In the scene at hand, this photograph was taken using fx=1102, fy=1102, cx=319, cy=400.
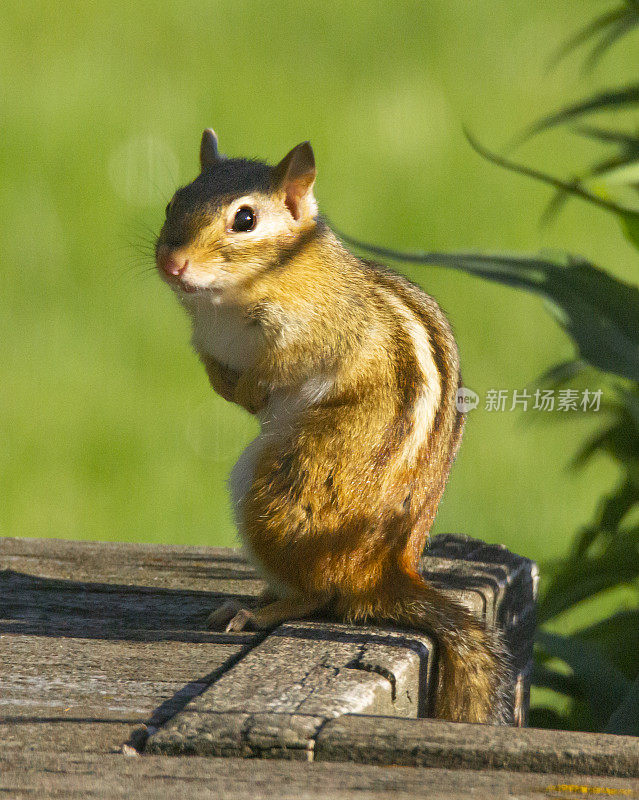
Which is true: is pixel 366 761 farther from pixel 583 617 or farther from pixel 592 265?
pixel 583 617

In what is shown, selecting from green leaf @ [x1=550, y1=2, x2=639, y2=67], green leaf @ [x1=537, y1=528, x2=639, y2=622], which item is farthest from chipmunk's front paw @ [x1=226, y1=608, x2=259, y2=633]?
green leaf @ [x1=550, y1=2, x2=639, y2=67]

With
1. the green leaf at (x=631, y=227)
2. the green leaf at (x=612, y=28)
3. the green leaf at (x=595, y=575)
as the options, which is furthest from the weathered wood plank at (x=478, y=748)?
the green leaf at (x=612, y=28)

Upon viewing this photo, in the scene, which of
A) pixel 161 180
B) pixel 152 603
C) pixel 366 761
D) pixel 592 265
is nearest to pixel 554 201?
pixel 592 265

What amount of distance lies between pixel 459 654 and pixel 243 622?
362 mm

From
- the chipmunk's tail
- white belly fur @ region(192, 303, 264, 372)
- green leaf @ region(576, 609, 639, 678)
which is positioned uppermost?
white belly fur @ region(192, 303, 264, 372)

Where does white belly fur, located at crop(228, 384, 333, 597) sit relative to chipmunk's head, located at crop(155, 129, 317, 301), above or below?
below

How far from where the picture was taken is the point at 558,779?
1.14m

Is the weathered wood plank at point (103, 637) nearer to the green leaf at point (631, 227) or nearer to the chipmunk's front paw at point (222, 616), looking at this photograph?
the chipmunk's front paw at point (222, 616)

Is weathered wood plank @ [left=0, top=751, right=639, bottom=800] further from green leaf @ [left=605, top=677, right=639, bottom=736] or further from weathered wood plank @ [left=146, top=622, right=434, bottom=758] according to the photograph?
green leaf @ [left=605, top=677, right=639, bottom=736]

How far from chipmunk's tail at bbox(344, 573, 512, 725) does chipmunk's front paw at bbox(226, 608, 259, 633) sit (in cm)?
16

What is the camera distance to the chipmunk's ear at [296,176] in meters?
2.11

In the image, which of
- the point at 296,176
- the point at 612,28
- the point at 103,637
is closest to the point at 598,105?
the point at 612,28

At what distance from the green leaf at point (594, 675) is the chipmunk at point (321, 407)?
28.2 inches

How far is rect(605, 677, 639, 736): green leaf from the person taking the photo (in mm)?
2184
